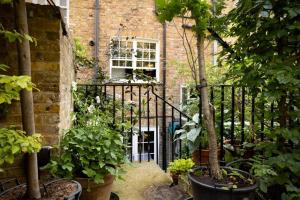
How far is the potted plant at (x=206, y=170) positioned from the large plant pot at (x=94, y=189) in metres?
0.66

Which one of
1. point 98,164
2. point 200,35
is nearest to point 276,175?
point 200,35

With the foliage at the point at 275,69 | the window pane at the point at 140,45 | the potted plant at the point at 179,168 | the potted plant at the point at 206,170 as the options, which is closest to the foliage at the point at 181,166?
the potted plant at the point at 179,168

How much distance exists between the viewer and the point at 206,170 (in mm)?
2244

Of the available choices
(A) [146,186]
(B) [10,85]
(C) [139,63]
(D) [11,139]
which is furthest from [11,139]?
(C) [139,63]

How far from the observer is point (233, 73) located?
88.7 inches

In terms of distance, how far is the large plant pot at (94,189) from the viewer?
7.13 feet

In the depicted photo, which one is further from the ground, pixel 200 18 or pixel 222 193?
pixel 200 18

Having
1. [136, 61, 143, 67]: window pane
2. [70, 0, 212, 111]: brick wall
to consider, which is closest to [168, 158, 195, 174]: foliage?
[70, 0, 212, 111]: brick wall

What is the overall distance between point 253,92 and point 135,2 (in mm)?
6702

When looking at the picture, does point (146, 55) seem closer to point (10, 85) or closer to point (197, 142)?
point (197, 142)

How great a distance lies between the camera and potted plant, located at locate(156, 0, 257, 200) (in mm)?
1878

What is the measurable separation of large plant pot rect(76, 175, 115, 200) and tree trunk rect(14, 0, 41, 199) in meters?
0.46

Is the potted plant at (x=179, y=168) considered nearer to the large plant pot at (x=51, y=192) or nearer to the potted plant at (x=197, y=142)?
the potted plant at (x=197, y=142)

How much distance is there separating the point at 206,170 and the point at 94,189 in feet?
2.83
